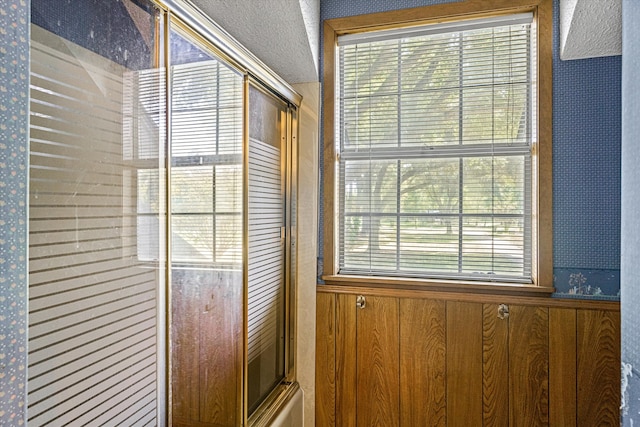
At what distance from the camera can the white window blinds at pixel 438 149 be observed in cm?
187

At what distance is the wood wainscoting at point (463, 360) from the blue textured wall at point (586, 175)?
14 cm

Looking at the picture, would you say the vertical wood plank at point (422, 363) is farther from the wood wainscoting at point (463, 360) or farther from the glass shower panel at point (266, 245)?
the glass shower panel at point (266, 245)

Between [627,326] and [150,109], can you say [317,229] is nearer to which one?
[150,109]

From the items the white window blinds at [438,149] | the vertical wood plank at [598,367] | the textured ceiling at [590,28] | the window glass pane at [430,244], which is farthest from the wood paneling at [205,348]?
the textured ceiling at [590,28]

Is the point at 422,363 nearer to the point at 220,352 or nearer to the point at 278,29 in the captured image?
the point at 220,352

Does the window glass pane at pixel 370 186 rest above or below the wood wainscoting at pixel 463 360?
above

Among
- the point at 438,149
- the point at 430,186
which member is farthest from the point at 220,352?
the point at 438,149

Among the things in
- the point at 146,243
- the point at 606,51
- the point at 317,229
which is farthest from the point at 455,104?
the point at 146,243

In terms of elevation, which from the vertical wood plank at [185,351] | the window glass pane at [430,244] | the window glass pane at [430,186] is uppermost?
the window glass pane at [430,186]

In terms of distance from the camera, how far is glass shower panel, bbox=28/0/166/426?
753 mm

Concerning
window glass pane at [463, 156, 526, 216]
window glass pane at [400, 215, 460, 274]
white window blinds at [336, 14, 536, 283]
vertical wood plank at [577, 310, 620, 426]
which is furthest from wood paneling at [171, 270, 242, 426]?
vertical wood plank at [577, 310, 620, 426]

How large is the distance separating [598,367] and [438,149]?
3.92 feet

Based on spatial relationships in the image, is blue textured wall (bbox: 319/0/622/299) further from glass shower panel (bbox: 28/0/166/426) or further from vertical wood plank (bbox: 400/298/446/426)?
glass shower panel (bbox: 28/0/166/426)

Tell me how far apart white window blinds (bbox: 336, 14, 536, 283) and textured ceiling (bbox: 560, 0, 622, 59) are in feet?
0.56
